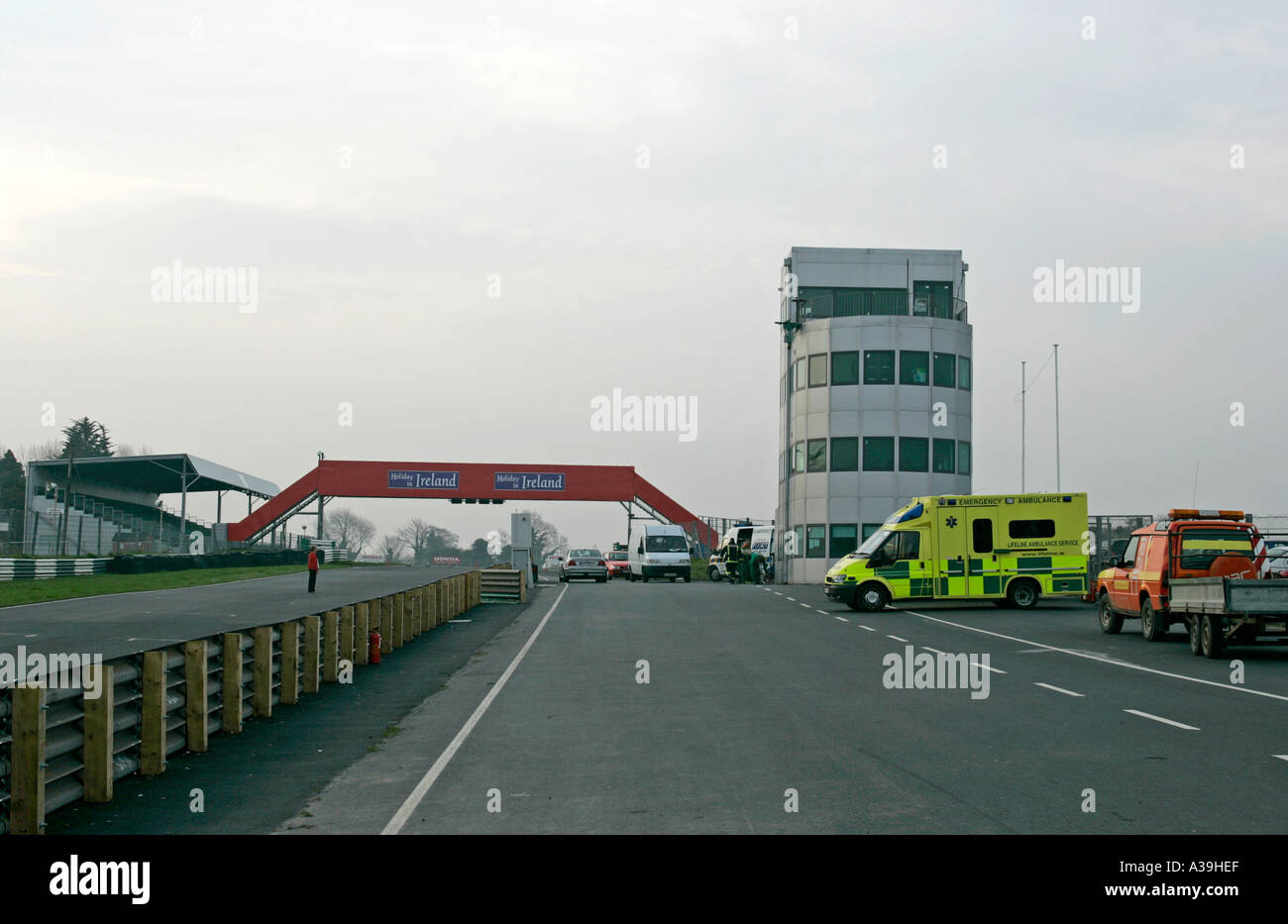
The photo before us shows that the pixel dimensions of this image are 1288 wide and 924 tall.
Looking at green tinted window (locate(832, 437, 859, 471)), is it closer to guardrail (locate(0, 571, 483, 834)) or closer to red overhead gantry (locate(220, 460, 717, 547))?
red overhead gantry (locate(220, 460, 717, 547))

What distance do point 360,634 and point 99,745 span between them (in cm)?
1074

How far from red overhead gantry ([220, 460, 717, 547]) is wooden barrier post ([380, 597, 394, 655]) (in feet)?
183

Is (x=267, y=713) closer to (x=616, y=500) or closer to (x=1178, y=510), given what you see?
(x=1178, y=510)

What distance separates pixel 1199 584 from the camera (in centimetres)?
2147

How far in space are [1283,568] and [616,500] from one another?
4734 centimetres

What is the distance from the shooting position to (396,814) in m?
8.76

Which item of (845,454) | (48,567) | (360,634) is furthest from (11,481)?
(360,634)

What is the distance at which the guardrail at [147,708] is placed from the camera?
8547mm

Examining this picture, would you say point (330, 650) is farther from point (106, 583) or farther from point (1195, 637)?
point (106, 583)

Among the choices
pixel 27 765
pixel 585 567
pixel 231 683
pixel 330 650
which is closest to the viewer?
pixel 27 765

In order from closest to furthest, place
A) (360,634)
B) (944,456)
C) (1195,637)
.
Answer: (360,634), (1195,637), (944,456)

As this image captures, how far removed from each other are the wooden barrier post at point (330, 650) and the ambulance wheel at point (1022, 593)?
23.3m

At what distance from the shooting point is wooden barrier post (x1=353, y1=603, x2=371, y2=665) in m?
20.1

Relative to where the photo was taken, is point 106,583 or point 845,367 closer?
point 106,583
